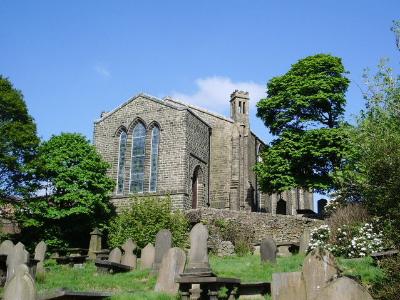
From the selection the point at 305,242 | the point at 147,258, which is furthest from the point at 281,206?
the point at 147,258

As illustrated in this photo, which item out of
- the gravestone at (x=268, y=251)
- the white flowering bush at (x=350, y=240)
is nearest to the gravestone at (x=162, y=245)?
the gravestone at (x=268, y=251)

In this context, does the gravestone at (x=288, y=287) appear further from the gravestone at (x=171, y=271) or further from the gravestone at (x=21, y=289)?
the gravestone at (x=171, y=271)

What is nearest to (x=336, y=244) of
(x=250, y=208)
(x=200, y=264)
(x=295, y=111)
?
(x=200, y=264)

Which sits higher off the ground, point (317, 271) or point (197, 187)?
point (197, 187)

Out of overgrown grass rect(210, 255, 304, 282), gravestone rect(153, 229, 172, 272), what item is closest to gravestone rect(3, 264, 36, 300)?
overgrown grass rect(210, 255, 304, 282)

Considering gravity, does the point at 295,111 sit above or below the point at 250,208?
above

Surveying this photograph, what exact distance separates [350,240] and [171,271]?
25.9 feet

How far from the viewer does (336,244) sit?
18.2 metres

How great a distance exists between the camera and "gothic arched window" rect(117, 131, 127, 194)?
109 ft

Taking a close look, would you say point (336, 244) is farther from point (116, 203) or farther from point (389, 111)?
point (116, 203)

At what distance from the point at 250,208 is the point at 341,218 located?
15.8 metres

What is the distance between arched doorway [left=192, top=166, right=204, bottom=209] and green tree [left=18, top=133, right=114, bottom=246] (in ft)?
20.2

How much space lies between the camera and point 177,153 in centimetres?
3212

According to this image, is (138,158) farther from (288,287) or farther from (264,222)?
(288,287)
